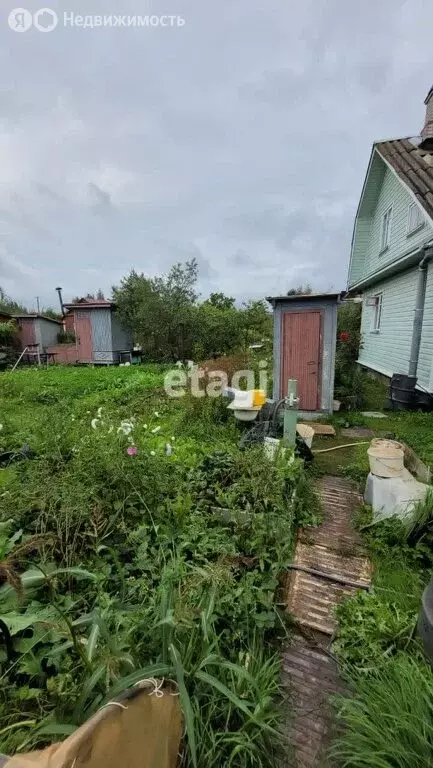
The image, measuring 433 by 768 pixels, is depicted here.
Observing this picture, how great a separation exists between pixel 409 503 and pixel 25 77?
772 cm

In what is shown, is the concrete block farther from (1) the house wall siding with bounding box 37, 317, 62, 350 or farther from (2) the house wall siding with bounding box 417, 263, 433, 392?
(1) the house wall siding with bounding box 37, 317, 62, 350

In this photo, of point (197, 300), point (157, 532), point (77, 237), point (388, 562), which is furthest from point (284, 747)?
point (77, 237)

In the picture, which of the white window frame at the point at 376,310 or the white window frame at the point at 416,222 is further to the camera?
the white window frame at the point at 376,310

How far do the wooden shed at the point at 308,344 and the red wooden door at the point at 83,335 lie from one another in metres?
11.5

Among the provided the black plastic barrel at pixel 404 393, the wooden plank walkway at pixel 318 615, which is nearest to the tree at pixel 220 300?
the black plastic barrel at pixel 404 393

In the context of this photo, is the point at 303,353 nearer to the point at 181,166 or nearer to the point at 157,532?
the point at 157,532

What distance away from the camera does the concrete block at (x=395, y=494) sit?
8.89 feet

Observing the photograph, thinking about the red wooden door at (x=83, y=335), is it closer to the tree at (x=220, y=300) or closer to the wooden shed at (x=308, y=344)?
the tree at (x=220, y=300)

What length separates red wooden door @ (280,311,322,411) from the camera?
628 cm

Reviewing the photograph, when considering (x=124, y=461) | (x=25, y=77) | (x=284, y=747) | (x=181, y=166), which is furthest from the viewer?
(x=181, y=166)

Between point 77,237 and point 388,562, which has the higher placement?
point 77,237

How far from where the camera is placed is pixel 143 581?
1.83 metres

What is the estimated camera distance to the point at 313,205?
1327cm

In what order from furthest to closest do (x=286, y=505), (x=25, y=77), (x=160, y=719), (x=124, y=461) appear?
(x=25, y=77)
(x=286, y=505)
(x=124, y=461)
(x=160, y=719)
